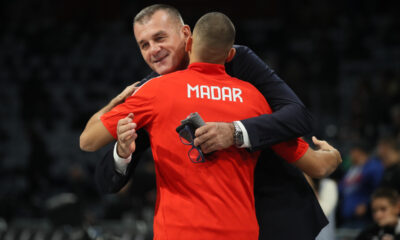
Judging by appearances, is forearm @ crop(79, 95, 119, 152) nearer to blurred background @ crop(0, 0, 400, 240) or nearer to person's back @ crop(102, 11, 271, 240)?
person's back @ crop(102, 11, 271, 240)

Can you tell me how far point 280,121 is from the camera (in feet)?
7.81

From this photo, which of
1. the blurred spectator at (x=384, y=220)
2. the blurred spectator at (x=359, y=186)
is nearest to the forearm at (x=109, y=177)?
the blurred spectator at (x=384, y=220)

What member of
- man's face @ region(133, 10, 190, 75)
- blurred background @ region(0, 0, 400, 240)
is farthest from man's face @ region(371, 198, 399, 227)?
man's face @ region(133, 10, 190, 75)

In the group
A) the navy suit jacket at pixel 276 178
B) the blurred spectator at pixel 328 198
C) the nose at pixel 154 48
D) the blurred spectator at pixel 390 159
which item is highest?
the nose at pixel 154 48

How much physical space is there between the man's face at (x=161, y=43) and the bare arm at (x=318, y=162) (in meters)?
0.78

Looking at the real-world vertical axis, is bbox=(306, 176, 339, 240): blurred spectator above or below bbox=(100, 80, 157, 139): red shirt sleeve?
below

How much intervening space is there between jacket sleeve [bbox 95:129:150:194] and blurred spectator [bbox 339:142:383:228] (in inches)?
200

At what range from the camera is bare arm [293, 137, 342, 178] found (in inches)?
98.7

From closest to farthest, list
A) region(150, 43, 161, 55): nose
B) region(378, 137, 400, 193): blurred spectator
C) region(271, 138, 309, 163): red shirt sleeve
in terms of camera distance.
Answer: region(271, 138, 309, 163): red shirt sleeve → region(150, 43, 161, 55): nose → region(378, 137, 400, 193): blurred spectator

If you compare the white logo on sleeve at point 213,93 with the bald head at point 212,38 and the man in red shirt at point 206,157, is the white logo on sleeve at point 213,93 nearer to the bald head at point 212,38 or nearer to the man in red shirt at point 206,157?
the man in red shirt at point 206,157

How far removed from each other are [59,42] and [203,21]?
12643 mm

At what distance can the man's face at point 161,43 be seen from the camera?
2760mm

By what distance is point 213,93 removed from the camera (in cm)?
230

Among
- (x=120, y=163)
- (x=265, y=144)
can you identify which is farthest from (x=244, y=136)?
(x=120, y=163)
